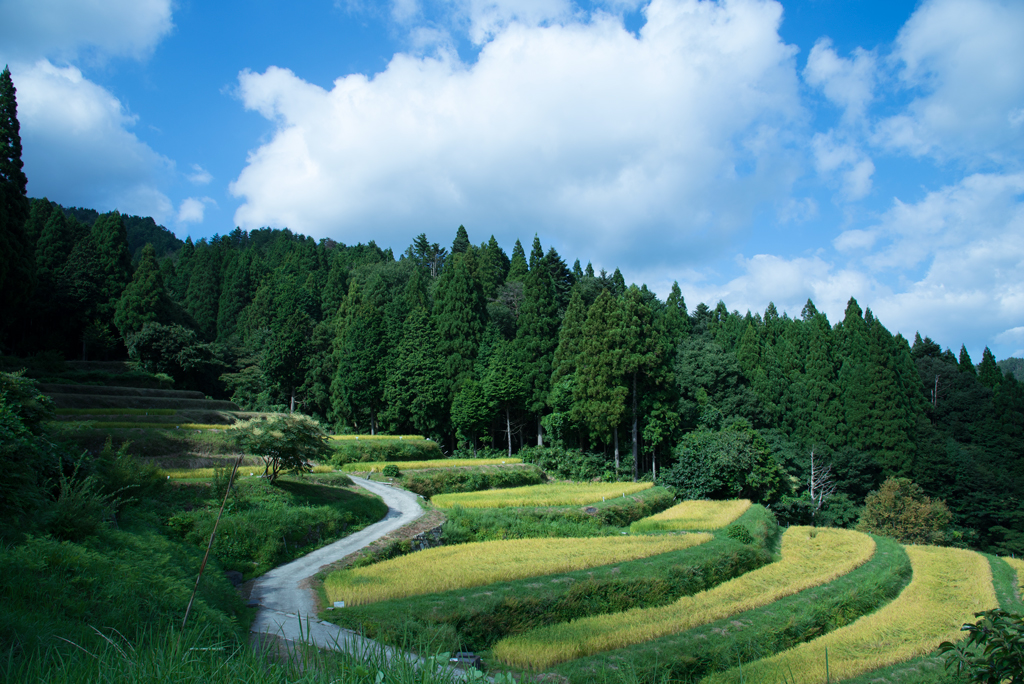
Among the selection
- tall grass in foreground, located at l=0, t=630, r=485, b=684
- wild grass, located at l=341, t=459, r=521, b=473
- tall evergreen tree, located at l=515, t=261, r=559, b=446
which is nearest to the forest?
tall evergreen tree, located at l=515, t=261, r=559, b=446

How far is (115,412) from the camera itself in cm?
2959

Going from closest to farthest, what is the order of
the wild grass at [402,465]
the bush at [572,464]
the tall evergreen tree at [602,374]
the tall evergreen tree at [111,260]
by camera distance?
1. the wild grass at [402,465]
2. the tall evergreen tree at [602,374]
3. the bush at [572,464]
4. the tall evergreen tree at [111,260]

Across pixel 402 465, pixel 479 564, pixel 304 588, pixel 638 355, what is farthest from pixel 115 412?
pixel 638 355

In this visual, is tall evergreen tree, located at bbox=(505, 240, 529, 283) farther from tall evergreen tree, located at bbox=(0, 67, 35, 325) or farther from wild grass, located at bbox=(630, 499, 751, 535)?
tall evergreen tree, located at bbox=(0, 67, 35, 325)

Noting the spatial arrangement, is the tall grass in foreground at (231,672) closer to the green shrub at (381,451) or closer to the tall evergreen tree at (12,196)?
the green shrub at (381,451)

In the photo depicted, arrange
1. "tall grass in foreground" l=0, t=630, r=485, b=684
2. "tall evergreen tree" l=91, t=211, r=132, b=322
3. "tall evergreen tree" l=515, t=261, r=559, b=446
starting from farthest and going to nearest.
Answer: "tall evergreen tree" l=91, t=211, r=132, b=322 < "tall evergreen tree" l=515, t=261, r=559, b=446 < "tall grass in foreground" l=0, t=630, r=485, b=684

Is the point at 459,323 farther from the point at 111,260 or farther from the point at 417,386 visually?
the point at 111,260

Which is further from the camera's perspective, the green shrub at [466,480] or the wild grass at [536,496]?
the green shrub at [466,480]

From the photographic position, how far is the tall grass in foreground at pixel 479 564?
510 inches

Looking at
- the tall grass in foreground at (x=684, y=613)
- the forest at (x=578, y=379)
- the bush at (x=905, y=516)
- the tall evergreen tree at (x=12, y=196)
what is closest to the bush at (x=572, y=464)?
the forest at (x=578, y=379)

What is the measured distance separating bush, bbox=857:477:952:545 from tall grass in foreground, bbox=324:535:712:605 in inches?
880

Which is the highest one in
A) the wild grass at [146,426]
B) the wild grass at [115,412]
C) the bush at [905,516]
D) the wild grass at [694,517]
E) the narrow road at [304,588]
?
the wild grass at [115,412]

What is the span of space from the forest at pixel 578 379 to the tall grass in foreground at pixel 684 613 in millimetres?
14887

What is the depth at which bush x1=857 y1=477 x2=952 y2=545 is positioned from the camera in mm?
34219
